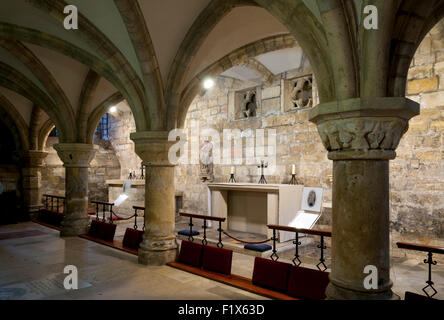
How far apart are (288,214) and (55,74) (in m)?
A: 5.53

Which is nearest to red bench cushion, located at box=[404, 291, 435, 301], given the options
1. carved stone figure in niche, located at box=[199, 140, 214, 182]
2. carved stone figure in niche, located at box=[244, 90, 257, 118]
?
carved stone figure in niche, located at box=[244, 90, 257, 118]

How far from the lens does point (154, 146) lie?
4.99 m

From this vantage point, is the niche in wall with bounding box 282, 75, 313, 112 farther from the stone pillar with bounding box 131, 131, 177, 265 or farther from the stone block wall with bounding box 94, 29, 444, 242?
the stone pillar with bounding box 131, 131, 177, 265

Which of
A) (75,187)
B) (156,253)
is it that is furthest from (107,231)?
(156,253)

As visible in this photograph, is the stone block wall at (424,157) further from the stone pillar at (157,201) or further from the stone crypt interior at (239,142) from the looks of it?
the stone pillar at (157,201)

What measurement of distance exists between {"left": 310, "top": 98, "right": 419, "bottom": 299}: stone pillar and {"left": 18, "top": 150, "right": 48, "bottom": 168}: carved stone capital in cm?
969

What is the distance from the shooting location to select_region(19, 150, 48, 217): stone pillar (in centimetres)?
984

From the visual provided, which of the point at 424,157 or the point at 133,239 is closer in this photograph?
the point at 424,157

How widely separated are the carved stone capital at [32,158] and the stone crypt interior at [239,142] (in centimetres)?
6

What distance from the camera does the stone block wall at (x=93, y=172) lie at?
1095cm

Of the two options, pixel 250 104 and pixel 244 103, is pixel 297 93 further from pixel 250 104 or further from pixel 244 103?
pixel 244 103

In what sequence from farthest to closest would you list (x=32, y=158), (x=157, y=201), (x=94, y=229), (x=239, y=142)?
1. (x=32, y=158)
2. (x=239, y=142)
3. (x=94, y=229)
4. (x=157, y=201)

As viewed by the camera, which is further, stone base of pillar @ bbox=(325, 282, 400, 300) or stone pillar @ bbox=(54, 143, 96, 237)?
stone pillar @ bbox=(54, 143, 96, 237)

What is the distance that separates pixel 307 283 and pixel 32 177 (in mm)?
9327
